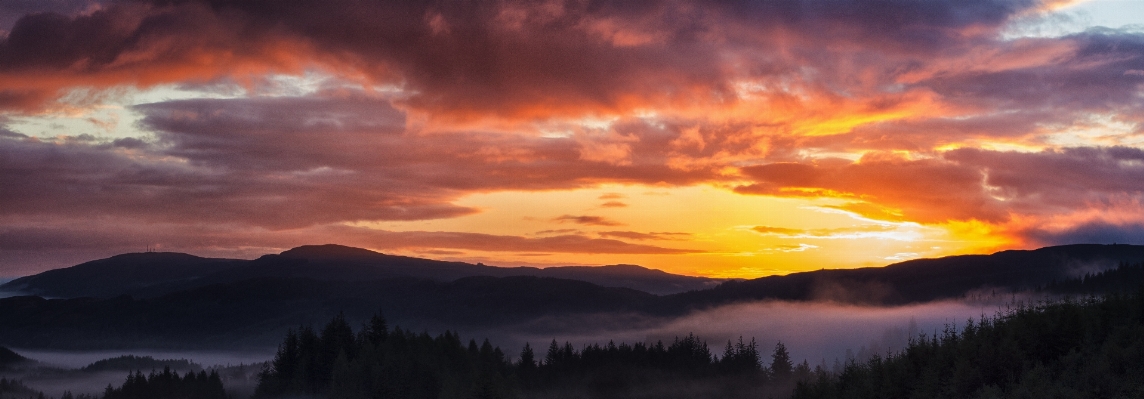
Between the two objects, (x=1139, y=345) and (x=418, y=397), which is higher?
(x=1139, y=345)

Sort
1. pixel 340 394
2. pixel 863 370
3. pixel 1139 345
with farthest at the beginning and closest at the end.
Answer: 1. pixel 340 394
2. pixel 863 370
3. pixel 1139 345

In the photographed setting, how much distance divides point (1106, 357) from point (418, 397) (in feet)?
429

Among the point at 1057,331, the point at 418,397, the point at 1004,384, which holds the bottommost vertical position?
the point at 418,397

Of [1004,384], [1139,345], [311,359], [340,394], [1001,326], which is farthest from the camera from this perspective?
[311,359]

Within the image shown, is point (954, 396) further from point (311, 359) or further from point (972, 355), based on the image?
point (311, 359)

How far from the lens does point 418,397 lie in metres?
178

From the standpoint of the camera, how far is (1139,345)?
77.5 metres

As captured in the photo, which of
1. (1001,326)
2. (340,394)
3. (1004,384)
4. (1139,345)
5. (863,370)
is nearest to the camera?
(1139,345)

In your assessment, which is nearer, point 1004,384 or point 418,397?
point 1004,384

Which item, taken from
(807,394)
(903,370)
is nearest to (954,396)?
(903,370)

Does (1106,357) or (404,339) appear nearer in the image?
(1106,357)

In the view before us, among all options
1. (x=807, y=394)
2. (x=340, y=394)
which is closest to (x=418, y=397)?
(x=340, y=394)

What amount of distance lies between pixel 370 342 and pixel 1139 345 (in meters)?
155

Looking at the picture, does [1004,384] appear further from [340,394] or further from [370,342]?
[370,342]
